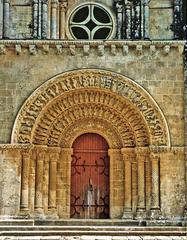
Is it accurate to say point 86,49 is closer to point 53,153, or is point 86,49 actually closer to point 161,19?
point 161,19

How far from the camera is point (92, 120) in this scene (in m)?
18.5

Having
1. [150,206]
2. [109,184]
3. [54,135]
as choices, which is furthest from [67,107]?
[150,206]

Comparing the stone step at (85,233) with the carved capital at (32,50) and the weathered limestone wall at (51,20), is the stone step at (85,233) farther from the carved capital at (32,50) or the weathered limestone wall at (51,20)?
the weathered limestone wall at (51,20)

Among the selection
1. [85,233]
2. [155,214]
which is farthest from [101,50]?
[85,233]

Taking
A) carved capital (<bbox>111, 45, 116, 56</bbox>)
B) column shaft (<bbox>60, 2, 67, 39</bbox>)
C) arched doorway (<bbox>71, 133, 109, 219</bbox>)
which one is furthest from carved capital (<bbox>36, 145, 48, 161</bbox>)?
column shaft (<bbox>60, 2, 67, 39</bbox>)

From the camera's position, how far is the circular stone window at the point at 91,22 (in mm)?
19141

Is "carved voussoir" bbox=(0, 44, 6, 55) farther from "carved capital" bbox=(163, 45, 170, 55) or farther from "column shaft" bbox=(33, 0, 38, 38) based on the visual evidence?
"carved capital" bbox=(163, 45, 170, 55)

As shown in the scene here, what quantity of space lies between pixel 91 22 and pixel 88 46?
1716mm

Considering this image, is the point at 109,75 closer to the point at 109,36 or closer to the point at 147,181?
the point at 109,36

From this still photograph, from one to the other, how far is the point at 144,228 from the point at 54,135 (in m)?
4.17

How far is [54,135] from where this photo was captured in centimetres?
1819

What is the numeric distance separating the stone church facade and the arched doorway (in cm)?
3

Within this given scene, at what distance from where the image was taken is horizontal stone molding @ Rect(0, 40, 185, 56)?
17625 mm

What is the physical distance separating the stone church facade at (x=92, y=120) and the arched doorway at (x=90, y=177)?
0.10 ft
